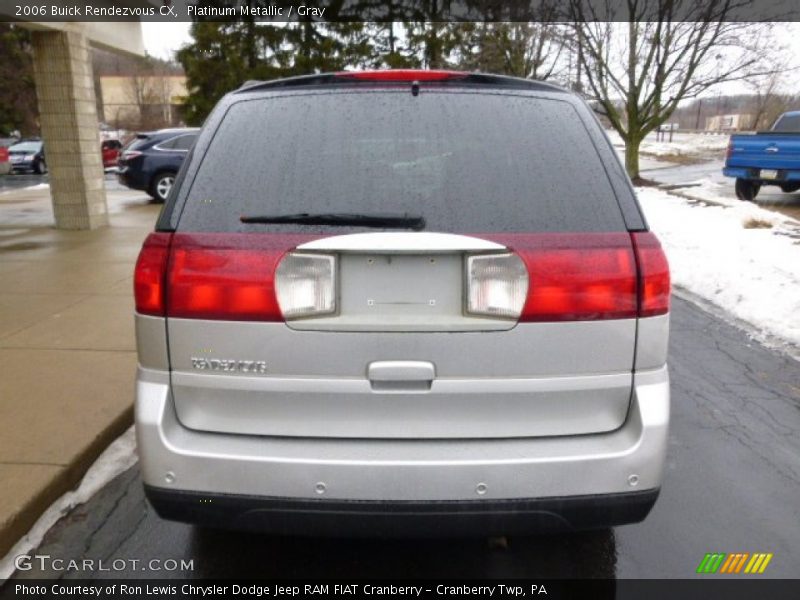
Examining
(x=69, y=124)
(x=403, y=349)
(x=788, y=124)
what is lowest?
(x=403, y=349)

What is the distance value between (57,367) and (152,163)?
38.6ft

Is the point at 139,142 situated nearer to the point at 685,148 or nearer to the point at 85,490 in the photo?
the point at 85,490

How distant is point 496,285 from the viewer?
1918 mm

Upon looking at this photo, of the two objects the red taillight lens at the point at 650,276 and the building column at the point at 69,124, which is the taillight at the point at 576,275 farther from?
the building column at the point at 69,124

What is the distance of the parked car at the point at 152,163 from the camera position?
48.8 ft

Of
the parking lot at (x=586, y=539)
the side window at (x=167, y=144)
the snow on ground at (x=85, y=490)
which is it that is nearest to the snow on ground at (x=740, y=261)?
the parking lot at (x=586, y=539)

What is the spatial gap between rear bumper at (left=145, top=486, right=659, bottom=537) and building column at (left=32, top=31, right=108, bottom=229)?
1004 centimetres

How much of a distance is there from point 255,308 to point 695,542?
2.08 m

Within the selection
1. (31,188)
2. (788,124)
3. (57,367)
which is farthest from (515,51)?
(57,367)

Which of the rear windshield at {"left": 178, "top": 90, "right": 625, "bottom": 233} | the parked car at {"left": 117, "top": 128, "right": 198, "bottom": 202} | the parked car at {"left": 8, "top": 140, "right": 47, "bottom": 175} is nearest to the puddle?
the parked car at {"left": 117, "top": 128, "right": 198, "bottom": 202}

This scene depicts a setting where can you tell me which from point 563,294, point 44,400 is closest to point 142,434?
point 563,294

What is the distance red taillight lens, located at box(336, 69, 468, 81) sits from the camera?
2264 millimetres

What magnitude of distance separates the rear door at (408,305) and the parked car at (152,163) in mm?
13923

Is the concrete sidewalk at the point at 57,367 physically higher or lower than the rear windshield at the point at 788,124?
lower
